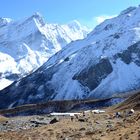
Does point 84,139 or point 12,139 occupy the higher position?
point 12,139

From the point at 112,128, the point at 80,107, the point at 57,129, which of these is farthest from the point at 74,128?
the point at 80,107

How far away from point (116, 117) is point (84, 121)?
3.48 metres

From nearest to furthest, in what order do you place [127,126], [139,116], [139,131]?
[139,131]
[127,126]
[139,116]

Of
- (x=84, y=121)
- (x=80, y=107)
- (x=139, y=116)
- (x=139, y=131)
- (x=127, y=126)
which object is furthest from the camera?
(x=80, y=107)

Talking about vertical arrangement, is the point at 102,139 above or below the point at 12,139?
below

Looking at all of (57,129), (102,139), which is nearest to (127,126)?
(102,139)

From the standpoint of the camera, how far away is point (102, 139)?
112 ft

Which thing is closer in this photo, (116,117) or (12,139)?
(12,139)

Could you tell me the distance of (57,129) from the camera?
41.0m

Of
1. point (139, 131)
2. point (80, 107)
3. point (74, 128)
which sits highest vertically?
point (80, 107)

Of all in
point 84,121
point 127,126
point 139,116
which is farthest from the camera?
point 84,121

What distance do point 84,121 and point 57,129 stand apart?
551 centimetres

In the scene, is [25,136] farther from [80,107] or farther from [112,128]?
[80,107]

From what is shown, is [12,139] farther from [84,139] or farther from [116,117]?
[116,117]
